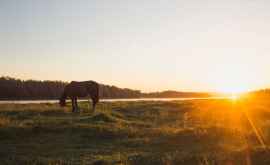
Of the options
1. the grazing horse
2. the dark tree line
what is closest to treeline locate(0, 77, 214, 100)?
the dark tree line

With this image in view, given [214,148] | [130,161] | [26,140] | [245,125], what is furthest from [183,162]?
[245,125]

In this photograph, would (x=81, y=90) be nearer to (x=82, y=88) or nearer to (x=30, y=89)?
(x=82, y=88)

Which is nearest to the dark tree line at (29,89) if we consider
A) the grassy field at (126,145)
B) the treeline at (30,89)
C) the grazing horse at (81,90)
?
the treeline at (30,89)

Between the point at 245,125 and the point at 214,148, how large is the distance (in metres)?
7.72

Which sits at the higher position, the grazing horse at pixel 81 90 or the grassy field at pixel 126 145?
the grazing horse at pixel 81 90

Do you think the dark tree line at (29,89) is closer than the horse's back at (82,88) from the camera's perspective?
No

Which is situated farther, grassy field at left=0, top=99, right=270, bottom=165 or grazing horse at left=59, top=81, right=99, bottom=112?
grazing horse at left=59, top=81, right=99, bottom=112

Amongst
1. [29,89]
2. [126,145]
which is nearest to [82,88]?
[126,145]

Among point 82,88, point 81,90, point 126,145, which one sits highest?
point 82,88

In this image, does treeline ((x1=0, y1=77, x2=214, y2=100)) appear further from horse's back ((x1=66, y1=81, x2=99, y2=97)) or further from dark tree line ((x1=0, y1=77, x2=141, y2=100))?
horse's back ((x1=66, y1=81, x2=99, y2=97))

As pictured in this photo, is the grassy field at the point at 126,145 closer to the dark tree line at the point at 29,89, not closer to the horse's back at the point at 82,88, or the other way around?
the horse's back at the point at 82,88

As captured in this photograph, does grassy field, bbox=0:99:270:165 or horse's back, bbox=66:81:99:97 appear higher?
horse's back, bbox=66:81:99:97

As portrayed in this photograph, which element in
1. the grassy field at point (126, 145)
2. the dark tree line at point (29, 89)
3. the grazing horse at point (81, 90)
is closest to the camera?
the grassy field at point (126, 145)

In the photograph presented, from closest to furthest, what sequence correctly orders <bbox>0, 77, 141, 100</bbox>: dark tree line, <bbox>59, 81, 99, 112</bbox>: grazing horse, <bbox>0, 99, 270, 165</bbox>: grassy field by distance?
<bbox>0, 99, 270, 165</bbox>: grassy field
<bbox>59, 81, 99, 112</bbox>: grazing horse
<bbox>0, 77, 141, 100</bbox>: dark tree line
